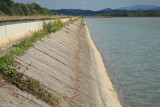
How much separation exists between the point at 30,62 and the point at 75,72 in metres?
2.69

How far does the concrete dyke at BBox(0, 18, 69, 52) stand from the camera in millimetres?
9141

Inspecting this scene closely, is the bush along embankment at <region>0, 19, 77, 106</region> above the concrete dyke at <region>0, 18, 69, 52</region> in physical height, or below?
below

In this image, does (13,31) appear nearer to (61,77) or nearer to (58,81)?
(61,77)

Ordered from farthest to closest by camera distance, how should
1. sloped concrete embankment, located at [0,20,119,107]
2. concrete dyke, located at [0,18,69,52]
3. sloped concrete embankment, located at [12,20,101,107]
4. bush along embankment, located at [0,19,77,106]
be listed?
concrete dyke, located at [0,18,69,52] < sloped concrete embankment, located at [12,20,101,107] < bush along embankment, located at [0,19,77,106] < sloped concrete embankment, located at [0,20,119,107]

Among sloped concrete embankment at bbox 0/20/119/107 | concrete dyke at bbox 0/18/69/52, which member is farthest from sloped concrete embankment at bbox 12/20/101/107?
concrete dyke at bbox 0/18/69/52

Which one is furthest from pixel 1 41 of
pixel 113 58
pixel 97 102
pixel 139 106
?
pixel 113 58

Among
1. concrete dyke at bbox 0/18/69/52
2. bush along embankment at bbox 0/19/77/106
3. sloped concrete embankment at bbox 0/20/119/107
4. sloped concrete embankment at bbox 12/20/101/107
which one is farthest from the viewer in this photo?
concrete dyke at bbox 0/18/69/52

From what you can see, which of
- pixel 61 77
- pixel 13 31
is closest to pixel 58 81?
pixel 61 77

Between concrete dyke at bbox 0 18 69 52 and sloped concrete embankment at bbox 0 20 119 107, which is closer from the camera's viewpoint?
sloped concrete embankment at bbox 0 20 119 107

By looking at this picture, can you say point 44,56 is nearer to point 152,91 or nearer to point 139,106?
point 139,106

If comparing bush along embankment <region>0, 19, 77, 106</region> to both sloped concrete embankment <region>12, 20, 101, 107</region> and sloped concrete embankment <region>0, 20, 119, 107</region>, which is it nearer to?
sloped concrete embankment <region>0, 20, 119, 107</region>

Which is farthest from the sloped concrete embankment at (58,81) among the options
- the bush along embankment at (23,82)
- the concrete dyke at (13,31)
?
the concrete dyke at (13,31)

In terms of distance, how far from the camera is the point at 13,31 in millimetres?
10609

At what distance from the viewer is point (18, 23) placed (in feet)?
37.5
